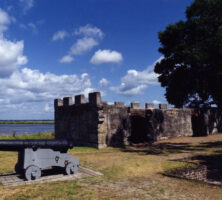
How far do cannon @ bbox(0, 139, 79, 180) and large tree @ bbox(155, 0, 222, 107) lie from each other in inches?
394

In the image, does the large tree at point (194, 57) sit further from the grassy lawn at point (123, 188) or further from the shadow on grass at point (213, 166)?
the grassy lawn at point (123, 188)

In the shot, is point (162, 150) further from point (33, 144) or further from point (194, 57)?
point (33, 144)

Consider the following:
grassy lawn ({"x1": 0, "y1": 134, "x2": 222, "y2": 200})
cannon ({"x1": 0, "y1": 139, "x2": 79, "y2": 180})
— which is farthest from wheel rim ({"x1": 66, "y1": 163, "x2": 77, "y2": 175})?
grassy lawn ({"x1": 0, "y1": 134, "x2": 222, "y2": 200})

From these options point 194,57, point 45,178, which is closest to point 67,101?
point 194,57

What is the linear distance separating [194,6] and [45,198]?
15.6 metres

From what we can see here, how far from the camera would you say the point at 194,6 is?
15820mm

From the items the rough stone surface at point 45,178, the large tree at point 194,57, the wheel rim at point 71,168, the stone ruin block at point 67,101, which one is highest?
the large tree at point 194,57

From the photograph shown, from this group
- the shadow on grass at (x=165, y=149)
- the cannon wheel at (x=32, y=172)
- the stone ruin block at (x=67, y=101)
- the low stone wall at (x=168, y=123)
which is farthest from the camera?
the low stone wall at (x=168, y=123)

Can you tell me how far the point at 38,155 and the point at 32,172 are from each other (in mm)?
473

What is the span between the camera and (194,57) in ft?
44.2

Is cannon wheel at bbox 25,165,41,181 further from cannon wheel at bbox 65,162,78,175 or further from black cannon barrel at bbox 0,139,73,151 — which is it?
cannon wheel at bbox 65,162,78,175

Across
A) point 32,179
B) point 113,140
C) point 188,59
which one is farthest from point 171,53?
point 32,179

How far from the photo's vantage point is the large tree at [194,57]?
45.6ft

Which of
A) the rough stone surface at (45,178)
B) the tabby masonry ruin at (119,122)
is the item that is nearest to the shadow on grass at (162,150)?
the tabby masonry ruin at (119,122)
